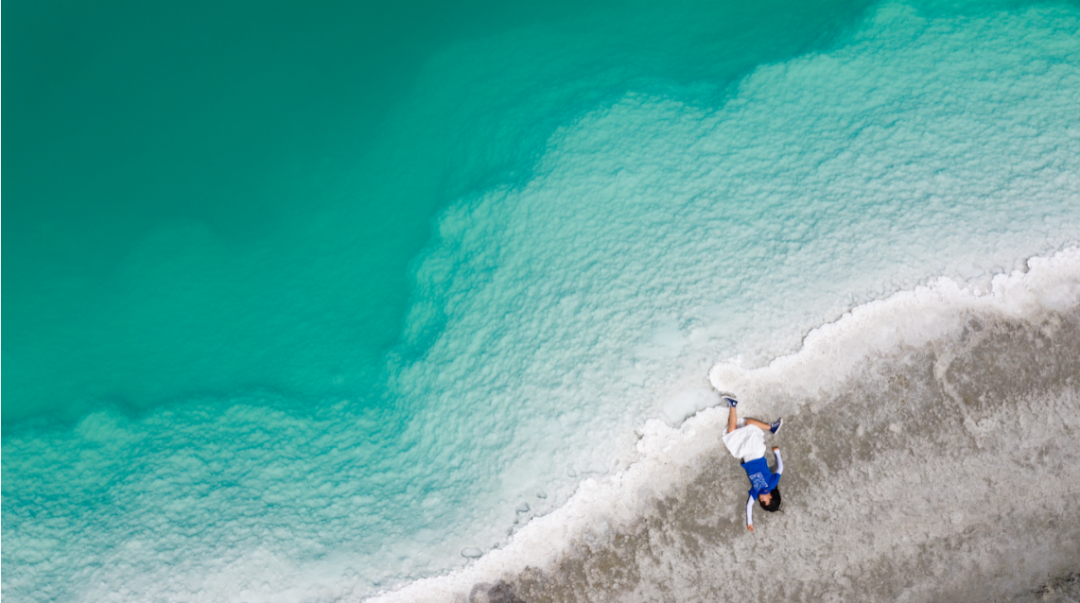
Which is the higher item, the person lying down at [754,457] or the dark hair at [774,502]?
the person lying down at [754,457]

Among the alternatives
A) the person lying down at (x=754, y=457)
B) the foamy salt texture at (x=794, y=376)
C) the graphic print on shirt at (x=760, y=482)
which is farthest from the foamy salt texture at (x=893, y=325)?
the graphic print on shirt at (x=760, y=482)

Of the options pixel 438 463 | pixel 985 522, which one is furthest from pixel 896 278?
pixel 438 463

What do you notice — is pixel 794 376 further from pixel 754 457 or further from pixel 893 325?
pixel 893 325

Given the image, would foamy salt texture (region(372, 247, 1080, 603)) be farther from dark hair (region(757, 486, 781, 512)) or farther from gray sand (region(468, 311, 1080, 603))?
dark hair (region(757, 486, 781, 512))

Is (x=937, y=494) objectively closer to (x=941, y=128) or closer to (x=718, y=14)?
(x=941, y=128)

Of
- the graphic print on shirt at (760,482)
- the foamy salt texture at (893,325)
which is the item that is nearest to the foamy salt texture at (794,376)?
the foamy salt texture at (893,325)

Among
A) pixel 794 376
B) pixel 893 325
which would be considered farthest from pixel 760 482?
pixel 893 325

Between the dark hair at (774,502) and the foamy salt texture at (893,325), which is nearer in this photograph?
the dark hair at (774,502)

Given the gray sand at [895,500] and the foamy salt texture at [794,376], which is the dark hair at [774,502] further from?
the foamy salt texture at [794,376]
